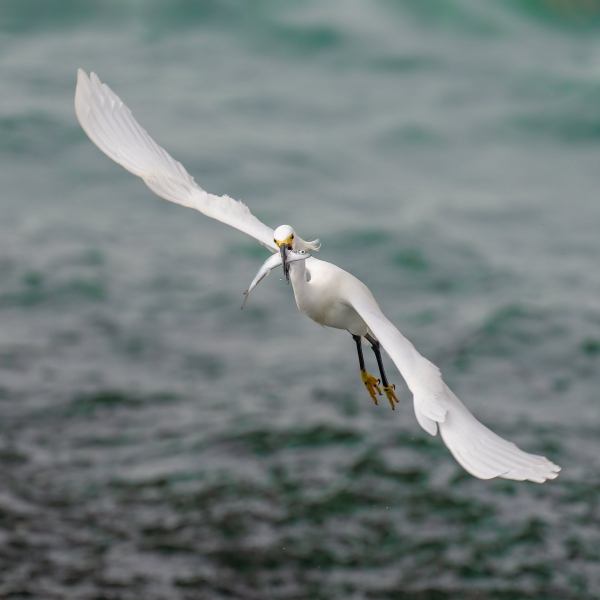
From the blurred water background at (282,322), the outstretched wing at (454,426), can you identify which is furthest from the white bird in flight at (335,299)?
the blurred water background at (282,322)

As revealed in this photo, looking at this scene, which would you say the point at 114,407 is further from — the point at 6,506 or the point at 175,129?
the point at 175,129

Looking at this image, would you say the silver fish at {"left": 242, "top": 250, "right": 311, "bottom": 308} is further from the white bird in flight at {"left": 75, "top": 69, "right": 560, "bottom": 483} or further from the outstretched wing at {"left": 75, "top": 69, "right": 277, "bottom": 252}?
the outstretched wing at {"left": 75, "top": 69, "right": 277, "bottom": 252}

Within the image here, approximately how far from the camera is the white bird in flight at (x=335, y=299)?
606 cm

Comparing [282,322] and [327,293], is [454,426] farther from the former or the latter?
[282,322]

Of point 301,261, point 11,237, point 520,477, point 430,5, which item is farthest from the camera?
point 430,5

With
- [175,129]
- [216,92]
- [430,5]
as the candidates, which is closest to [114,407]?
[175,129]

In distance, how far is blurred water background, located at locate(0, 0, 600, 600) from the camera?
12719 millimetres

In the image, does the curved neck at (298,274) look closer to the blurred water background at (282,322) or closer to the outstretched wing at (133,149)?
the outstretched wing at (133,149)

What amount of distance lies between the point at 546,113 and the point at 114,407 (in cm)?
1034

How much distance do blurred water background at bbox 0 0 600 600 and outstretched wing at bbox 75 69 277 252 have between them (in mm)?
5410

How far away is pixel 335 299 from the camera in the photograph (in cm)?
732

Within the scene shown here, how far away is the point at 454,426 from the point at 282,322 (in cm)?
1027

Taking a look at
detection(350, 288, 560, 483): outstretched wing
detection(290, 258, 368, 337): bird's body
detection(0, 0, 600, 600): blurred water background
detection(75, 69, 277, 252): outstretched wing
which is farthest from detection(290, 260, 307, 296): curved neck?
detection(0, 0, 600, 600): blurred water background

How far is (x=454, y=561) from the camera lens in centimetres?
1262
